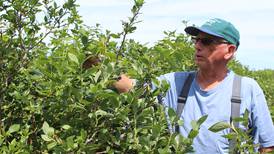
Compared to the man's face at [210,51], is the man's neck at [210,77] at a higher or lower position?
lower

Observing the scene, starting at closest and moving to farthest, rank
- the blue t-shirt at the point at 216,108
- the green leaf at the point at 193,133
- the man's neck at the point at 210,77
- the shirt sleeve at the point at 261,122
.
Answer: the green leaf at the point at 193,133 → the blue t-shirt at the point at 216,108 → the shirt sleeve at the point at 261,122 → the man's neck at the point at 210,77

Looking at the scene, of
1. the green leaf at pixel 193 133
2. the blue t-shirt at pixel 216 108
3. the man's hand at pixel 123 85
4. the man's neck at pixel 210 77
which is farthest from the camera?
the man's neck at pixel 210 77

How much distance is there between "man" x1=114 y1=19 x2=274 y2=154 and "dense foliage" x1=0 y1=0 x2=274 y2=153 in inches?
20.7

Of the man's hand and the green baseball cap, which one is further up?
the green baseball cap

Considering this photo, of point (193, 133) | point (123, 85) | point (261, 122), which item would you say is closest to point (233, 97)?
point (261, 122)

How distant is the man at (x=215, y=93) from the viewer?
3.25 m

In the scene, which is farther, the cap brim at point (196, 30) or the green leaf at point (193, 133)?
the cap brim at point (196, 30)

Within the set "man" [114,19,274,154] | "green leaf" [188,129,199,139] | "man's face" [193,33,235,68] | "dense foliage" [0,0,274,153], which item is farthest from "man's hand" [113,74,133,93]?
"man's face" [193,33,235,68]

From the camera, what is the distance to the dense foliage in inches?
86.5

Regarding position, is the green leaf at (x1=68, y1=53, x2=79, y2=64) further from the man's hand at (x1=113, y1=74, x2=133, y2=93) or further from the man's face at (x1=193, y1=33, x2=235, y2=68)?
the man's face at (x1=193, y1=33, x2=235, y2=68)

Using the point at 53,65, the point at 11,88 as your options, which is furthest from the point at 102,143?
the point at 11,88

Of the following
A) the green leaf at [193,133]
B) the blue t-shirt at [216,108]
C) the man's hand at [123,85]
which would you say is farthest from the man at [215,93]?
the green leaf at [193,133]

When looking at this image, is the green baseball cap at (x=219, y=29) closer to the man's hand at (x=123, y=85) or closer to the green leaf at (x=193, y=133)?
the man's hand at (x=123, y=85)

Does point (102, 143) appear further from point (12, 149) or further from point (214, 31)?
point (214, 31)
